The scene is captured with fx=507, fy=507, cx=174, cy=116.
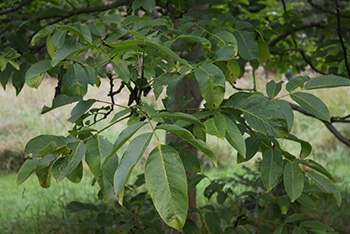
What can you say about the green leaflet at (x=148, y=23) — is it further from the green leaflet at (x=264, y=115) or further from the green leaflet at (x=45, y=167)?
the green leaflet at (x=45, y=167)

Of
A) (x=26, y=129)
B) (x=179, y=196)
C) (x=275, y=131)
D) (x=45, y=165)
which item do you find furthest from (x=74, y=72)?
(x=26, y=129)

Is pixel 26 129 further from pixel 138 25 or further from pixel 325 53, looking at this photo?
pixel 138 25

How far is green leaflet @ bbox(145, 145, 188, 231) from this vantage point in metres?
0.74

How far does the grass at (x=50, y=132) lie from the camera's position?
357cm

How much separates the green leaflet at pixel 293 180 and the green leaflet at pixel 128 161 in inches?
21.4

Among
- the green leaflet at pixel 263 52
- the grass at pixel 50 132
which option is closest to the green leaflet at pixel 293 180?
the green leaflet at pixel 263 52

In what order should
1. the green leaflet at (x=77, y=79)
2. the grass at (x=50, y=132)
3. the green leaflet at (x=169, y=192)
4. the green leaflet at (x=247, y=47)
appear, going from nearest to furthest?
1. the green leaflet at (x=169, y=192)
2. the green leaflet at (x=77, y=79)
3. the green leaflet at (x=247, y=47)
4. the grass at (x=50, y=132)

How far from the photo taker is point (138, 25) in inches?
53.0

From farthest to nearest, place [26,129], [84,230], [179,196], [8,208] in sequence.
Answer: [26,129]
[8,208]
[84,230]
[179,196]

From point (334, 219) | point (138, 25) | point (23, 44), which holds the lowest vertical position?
point (334, 219)

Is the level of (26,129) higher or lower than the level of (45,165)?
lower

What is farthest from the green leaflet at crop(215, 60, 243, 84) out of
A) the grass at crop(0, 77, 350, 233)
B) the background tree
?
the grass at crop(0, 77, 350, 233)

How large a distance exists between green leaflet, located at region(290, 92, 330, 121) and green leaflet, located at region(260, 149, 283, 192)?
0.18 m

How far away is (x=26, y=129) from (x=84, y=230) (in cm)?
369
